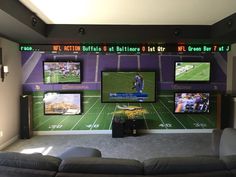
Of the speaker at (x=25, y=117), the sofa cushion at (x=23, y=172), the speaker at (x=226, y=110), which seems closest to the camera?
the sofa cushion at (x=23, y=172)

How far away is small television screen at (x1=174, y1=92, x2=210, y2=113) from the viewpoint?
6.14 metres

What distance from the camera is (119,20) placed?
4.37m

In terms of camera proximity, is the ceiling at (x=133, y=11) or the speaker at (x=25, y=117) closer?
the ceiling at (x=133, y=11)

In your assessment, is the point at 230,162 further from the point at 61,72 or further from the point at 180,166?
the point at 61,72

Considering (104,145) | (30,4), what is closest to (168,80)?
(104,145)

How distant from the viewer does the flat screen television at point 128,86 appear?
20.0 feet

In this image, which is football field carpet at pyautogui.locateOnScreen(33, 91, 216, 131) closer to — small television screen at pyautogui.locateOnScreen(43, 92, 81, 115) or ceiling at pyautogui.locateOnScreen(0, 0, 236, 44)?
small television screen at pyautogui.locateOnScreen(43, 92, 81, 115)

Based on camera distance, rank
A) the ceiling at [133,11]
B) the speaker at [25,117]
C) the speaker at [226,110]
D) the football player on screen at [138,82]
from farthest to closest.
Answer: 1. the football player on screen at [138,82]
2. the speaker at [226,110]
3. the speaker at [25,117]
4. the ceiling at [133,11]

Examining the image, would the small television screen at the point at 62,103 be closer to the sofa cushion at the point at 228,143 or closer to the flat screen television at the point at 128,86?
the flat screen television at the point at 128,86

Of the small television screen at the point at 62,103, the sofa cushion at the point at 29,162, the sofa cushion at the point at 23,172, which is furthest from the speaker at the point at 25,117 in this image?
the sofa cushion at the point at 23,172

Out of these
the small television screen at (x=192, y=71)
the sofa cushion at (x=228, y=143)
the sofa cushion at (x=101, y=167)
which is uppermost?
the small television screen at (x=192, y=71)

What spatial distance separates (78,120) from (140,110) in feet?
5.28

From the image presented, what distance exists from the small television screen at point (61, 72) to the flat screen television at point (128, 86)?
2.22ft

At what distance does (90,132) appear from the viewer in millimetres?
6199
